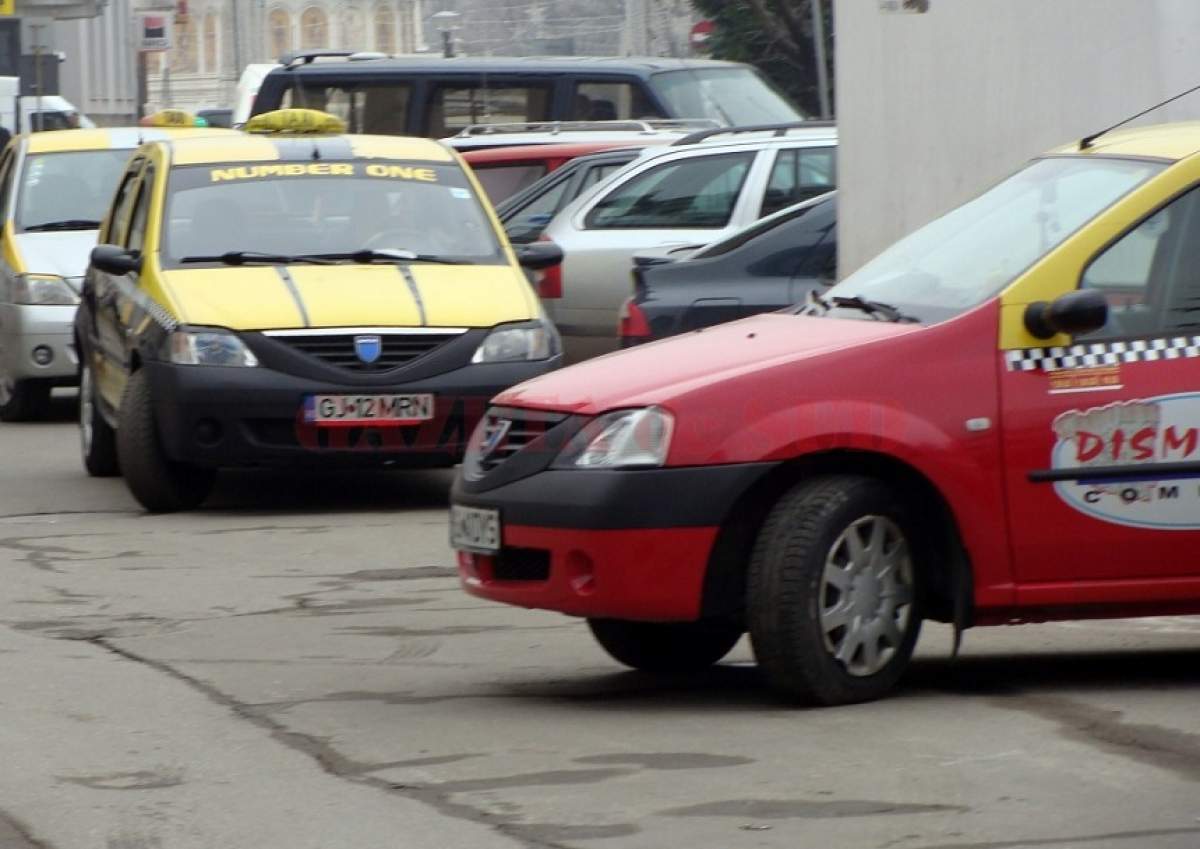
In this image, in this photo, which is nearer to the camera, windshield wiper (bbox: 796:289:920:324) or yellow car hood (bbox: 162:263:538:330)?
windshield wiper (bbox: 796:289:920:324)

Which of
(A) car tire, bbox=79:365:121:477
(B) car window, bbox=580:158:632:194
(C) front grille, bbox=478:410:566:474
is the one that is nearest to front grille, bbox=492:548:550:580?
(C) front grille, bbox=478:410:566:474

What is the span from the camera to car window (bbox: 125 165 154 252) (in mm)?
12438

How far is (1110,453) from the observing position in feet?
22.5

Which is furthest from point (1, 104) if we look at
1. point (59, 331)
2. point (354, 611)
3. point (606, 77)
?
point (354, 611)

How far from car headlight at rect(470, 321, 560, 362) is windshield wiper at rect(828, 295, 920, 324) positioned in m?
3.80

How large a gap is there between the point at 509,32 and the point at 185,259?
117 feet

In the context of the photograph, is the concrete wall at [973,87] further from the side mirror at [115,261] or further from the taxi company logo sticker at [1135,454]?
the taxi company logo sticker at [1135,454]

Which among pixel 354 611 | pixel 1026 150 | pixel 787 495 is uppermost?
pixel 1026 150

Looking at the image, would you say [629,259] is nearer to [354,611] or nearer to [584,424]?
[354,611]

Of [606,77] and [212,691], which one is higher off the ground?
[606,77]

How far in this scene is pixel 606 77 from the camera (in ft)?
81.4

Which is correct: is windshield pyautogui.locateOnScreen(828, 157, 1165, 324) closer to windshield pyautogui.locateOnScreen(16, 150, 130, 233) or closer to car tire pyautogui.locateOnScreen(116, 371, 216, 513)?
car tire pyautogui.locateOnScreen(116, 371, 216, 513)

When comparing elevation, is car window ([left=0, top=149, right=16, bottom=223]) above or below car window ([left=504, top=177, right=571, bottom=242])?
above

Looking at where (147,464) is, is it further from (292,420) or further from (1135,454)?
(1135,454)
